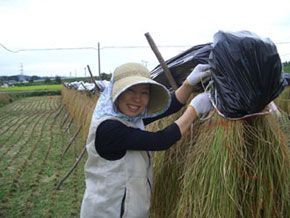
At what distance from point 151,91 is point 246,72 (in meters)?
0.62

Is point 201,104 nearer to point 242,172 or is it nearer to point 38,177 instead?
point 242,172

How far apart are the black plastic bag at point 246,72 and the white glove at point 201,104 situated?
16 cm

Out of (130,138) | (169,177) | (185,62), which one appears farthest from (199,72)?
(169,177)

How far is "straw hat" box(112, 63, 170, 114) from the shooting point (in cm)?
137

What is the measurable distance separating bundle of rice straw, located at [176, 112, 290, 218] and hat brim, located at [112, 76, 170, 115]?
347mm

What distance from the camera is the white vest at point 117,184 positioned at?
148 centimetres

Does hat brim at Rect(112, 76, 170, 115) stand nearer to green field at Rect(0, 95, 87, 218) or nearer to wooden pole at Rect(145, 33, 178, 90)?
wooden pole at Rect(145, 33, 178, 90)

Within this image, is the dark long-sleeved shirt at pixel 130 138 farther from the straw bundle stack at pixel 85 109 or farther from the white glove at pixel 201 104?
the straw bundle stack at pixel 85 109

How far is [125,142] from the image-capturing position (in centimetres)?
139

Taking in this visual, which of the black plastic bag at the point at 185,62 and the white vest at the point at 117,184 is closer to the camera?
the white vest at the point at 117,184

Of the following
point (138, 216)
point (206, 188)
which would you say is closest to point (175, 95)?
point (206, 188)

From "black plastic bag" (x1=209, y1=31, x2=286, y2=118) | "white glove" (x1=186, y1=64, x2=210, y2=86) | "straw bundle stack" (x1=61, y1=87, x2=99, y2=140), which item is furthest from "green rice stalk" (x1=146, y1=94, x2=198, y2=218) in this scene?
"straw bundle stack" (x1=61, y1=87, x2=99, y2=140)

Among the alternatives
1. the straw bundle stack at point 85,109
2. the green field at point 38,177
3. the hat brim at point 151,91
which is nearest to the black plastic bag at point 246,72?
the hat brim at point 151,91

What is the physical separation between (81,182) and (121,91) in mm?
4166
